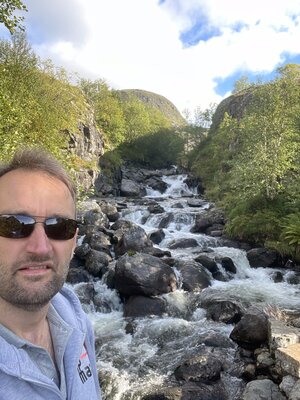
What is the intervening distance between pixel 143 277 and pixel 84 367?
11209 millimetres

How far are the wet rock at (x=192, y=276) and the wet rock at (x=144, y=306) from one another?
77.4 inches

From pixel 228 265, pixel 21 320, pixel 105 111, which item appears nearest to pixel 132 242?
pixel 228 265

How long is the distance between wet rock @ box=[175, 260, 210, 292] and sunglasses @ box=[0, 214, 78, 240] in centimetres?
1292

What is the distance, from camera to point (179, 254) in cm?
1895

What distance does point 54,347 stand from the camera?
235cm

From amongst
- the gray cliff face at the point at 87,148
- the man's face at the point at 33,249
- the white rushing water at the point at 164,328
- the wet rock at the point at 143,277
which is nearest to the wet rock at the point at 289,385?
the white rushing water at the point at 164,328

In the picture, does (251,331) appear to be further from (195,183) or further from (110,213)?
(195,183)

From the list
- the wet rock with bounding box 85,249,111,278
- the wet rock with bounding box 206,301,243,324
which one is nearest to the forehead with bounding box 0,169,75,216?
the wet rock with bounding box 206,301,243,324

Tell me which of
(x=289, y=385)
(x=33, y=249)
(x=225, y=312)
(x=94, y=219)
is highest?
(x=33, y=249)

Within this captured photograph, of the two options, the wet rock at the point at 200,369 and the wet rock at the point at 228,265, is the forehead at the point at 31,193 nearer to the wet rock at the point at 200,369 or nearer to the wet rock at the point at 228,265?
the wet rock at the point at 200,369

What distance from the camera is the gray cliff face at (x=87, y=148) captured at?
37.4 metres

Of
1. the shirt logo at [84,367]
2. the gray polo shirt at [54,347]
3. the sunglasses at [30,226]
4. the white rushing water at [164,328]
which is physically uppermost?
the sunglasses at [30,226]

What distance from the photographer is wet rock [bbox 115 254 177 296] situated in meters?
13.4

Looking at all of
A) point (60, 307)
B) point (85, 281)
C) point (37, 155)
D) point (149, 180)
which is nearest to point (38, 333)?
point (60, 307)
